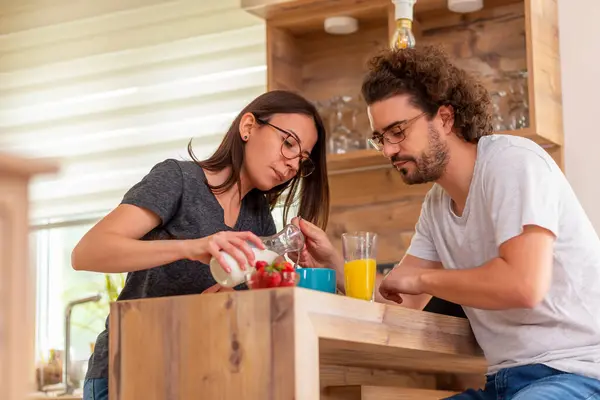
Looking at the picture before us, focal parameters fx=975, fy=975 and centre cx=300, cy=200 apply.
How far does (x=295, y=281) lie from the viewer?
1.93m

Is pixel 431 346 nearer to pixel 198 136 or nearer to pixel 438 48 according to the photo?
pixel 438 48

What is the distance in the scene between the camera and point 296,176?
2635mm

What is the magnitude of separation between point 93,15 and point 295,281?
303 centimetres

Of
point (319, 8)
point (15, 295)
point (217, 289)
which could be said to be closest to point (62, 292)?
point (319, 8)

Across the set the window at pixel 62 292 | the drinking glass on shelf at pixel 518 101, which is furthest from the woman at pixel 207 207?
the window at pixel 62 292

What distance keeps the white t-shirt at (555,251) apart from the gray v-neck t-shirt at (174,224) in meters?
0.64

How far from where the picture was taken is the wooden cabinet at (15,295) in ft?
4.54

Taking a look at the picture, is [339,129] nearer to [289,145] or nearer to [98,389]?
[289,145]

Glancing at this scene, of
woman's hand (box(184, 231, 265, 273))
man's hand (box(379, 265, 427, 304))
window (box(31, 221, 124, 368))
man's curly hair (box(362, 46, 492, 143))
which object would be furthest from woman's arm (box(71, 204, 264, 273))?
window (box(31, 221, 124, 368))

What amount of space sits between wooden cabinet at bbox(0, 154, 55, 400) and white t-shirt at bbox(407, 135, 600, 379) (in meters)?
1.09

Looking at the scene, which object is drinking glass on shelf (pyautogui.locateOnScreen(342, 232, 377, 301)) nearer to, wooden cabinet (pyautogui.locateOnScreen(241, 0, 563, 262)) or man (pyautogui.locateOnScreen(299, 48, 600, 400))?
man (pyautogui.locateOnScreen(299, 48, 600, 400))

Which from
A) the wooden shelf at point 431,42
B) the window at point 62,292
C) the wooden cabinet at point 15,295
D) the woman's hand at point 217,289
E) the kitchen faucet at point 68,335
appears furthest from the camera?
the window at point 62,292

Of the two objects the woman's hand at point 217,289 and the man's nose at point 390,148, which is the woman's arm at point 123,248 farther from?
the man's nose at point 390,148

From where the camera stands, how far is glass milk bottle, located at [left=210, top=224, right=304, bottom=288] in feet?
6.46
